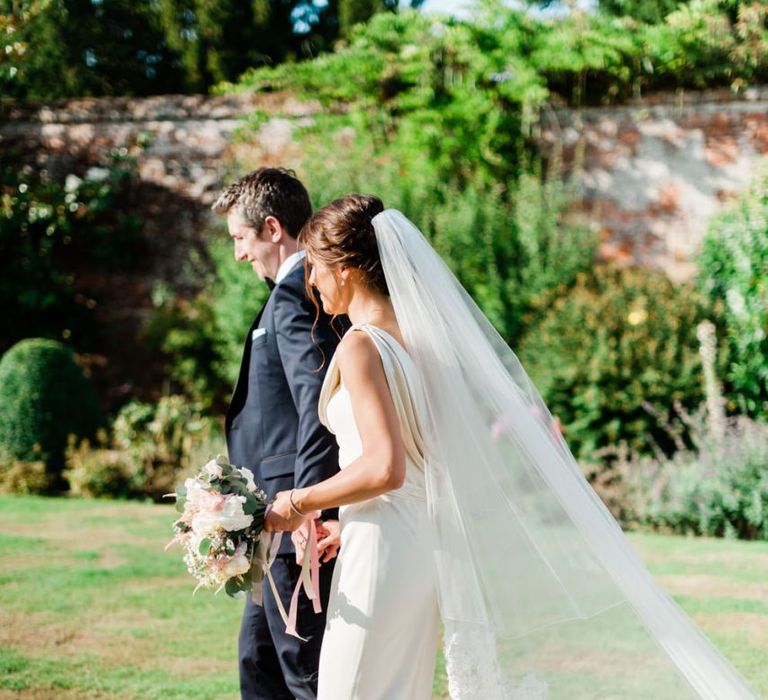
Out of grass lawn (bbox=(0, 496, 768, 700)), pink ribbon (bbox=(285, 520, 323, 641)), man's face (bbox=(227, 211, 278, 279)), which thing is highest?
man's face (bbox=(227, 211, 278, 279))

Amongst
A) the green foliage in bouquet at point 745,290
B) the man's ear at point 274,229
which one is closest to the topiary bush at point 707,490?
the green foliage in bouquet at point 745,290

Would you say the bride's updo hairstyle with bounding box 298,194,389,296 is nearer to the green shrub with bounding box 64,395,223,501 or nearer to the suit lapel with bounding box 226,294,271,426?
the suit lapel with bounding box 226,294,271,426

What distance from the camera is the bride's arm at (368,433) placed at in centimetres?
237

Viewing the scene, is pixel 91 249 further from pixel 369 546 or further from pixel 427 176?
pixel 369 546

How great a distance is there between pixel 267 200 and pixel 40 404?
21.1ft

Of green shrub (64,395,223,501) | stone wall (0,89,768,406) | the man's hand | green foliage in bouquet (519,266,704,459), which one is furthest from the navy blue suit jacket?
stone wall (0,89,768,406)

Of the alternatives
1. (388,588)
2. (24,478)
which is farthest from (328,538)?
(24,478)

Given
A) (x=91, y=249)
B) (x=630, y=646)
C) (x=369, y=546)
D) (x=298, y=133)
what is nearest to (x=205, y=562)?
(x=369, y=546)

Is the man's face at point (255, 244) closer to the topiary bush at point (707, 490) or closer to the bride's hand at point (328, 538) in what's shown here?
the bride's hand at point (328, 538)

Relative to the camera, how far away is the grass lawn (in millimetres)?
4211

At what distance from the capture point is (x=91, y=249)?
1109cm

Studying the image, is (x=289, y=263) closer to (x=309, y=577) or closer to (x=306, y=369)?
(x=306, y=369)

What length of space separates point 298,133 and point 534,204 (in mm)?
2687

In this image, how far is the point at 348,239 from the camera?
2.58 meters
